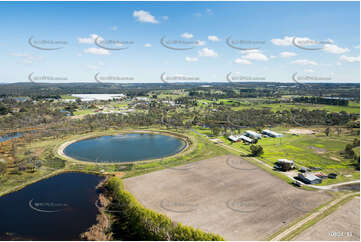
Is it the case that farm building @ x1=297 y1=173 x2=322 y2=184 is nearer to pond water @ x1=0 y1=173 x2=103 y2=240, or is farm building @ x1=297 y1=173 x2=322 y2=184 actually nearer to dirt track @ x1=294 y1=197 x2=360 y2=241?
dirt track @ x1=294 y1=197 x2=360 y2=241

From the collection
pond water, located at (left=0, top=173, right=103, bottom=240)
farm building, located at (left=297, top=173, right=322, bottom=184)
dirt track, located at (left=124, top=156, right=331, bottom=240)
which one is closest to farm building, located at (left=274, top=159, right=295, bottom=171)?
farm building, located at (left=297, top=173, right=322, bottom=184)

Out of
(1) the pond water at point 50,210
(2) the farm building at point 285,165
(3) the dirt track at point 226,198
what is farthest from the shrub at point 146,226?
(2) the farm building at point 285,165

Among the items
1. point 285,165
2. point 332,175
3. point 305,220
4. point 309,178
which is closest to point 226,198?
point 305,220

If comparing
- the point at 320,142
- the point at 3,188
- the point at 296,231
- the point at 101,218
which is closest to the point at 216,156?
the point at 296,231

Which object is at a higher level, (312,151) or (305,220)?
(312,151)

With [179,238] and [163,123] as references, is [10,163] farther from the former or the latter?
[163,123]

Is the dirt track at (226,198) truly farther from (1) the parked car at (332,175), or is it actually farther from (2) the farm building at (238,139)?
(2) the farm building at (238,139)

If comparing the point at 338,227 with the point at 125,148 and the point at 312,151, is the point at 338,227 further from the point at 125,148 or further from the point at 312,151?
the point at 125,148

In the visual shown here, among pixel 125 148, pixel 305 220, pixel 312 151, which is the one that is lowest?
pixel 305 220
